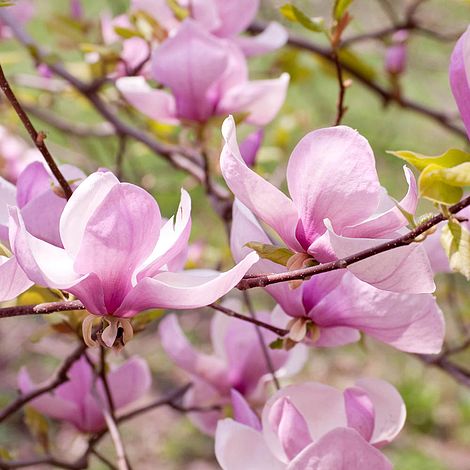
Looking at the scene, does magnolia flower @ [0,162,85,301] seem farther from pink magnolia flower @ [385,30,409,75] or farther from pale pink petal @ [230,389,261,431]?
pink magnolia flower @ [385,30,409,75]

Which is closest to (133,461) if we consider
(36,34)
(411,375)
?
(411,375)

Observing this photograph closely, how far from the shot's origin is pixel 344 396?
19.0 inches

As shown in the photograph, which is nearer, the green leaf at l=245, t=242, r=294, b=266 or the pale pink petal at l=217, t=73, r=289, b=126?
the green leaf at l=245, t=242, r=294, b=266

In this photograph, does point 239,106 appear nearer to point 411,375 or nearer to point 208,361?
point 208,361

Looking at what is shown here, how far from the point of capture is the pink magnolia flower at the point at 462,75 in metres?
0.38

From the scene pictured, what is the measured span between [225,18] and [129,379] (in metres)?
0.36

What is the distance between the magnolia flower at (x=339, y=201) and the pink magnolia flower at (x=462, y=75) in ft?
0.15

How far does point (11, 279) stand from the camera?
16.1 inches

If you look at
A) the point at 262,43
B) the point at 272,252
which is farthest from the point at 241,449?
the point at 262,43

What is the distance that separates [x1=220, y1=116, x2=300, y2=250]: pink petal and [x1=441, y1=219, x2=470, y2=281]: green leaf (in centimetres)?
8

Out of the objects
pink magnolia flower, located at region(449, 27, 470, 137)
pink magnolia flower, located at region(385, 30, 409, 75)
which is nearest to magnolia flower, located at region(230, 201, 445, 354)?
pink magnolia flower, located at region(449, 27, 470, 137)

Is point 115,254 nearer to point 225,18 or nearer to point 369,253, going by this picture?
point 369,253

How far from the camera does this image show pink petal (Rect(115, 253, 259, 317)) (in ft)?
1.21

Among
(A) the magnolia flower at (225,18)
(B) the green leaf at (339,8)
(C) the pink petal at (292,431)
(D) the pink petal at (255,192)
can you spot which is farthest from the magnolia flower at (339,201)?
(A) the magnolia flower at (225,18)
